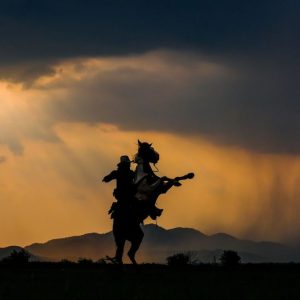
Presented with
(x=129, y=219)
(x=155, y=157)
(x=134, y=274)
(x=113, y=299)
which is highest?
(x=155, y=157)

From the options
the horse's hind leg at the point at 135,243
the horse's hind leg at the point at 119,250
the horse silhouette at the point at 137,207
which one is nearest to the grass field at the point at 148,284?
the horse's hind leg at the point at 119,250

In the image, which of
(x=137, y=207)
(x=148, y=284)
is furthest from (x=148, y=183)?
(x=148, y=284)

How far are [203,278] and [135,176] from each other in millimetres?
6795

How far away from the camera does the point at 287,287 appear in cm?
2127

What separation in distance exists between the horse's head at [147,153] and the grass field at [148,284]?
→ 314cm

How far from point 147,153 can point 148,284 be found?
9.44 meters

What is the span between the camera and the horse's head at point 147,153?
31094 millimetres

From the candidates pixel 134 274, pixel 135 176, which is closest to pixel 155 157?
pixel 135 176

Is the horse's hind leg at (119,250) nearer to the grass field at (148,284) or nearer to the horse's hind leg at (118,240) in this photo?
the horse's hind leg at (118,240)

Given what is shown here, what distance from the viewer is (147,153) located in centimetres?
3114

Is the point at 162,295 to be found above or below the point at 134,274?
below

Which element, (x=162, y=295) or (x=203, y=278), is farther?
(x=203, y=278)

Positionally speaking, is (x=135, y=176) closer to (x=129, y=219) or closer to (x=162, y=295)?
(x=129, y=219)

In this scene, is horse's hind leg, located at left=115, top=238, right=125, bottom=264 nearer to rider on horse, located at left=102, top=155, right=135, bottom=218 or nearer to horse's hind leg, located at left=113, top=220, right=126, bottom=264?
horse's hind leg, located at left=113, top=220, right=126, bottom=264
